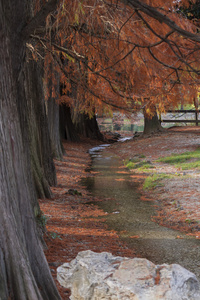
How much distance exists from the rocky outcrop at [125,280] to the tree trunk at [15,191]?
426 millimetres

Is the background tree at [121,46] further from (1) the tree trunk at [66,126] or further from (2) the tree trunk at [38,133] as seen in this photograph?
(1) the tree trunk at [66,126]

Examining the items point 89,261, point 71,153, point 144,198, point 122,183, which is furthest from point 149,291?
point 71,153

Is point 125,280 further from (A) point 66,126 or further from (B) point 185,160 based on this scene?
(A) point 66,126

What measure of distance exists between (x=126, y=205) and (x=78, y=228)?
8.24 ft

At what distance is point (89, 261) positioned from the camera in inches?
132

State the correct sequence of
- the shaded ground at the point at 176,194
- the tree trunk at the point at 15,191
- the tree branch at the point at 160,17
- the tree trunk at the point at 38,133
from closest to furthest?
the tree trunk at the point at 15,191 < the tree branch at the point at 160,17 < the shaded ground at the point at 176,194 < the tree trunk at the point at 38,133

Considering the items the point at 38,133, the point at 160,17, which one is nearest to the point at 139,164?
the point at 38,133

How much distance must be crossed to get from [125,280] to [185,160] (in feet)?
43.9

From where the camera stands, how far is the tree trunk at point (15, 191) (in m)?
3.46

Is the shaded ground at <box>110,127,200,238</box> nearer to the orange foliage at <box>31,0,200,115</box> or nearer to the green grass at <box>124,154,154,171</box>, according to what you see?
the green grass at <box>124,154,154,171</box>

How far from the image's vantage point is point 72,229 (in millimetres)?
7871

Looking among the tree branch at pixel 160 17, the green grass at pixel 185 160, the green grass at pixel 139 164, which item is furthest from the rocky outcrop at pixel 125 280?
the green grass at pixel 139 164

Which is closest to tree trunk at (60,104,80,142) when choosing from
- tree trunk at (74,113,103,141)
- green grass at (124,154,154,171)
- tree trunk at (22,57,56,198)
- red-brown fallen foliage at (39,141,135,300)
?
tree trunk at (74,113,103,141)

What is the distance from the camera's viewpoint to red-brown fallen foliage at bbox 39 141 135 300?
6.21 metres
